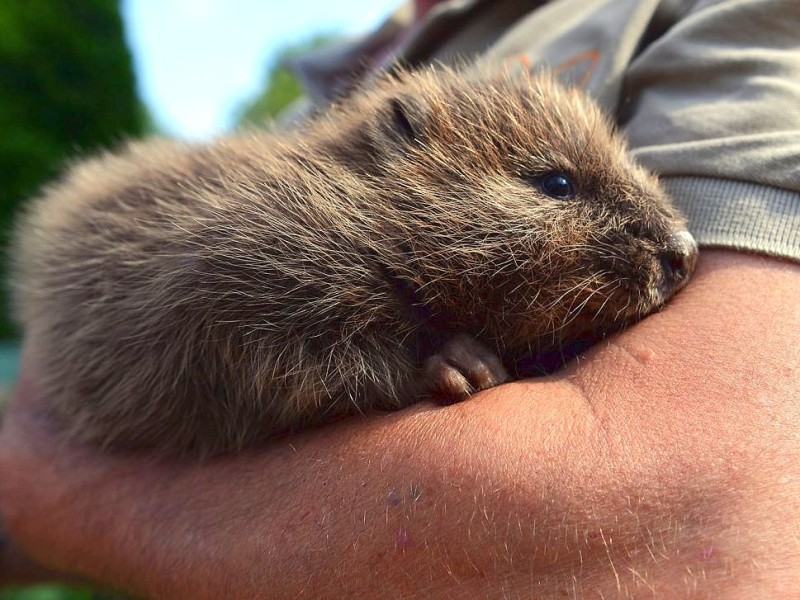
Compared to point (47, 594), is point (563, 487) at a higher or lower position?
higher

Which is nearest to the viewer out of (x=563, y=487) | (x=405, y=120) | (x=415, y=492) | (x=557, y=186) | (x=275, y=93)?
(x=563, y=487)

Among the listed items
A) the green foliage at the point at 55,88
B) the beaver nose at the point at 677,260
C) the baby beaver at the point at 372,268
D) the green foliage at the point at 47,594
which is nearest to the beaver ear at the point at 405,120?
the baby beaver at the point at 372,268

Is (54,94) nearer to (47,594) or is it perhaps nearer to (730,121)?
(47,594)

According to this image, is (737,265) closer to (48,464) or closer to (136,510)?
(136,510)

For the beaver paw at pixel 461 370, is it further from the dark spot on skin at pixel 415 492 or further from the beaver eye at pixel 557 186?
the beaver eye at pixel 557 186

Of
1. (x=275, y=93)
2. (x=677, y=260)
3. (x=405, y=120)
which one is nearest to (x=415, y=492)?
(x=677, y=260)

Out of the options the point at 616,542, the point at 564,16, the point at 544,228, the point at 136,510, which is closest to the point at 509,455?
the point at 616,542

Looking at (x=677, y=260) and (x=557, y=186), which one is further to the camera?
(x=557, y=186)
